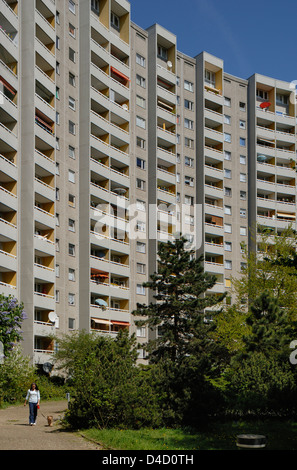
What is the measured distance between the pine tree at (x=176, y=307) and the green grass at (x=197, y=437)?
1122 cm

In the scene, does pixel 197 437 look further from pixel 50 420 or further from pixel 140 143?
pixel 140 143

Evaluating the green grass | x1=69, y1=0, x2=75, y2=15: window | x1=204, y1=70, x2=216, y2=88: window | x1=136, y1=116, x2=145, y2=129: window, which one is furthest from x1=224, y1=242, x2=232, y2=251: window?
the green grass

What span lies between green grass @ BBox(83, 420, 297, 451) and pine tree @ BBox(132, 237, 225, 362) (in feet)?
36.8

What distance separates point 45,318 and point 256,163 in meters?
37.5

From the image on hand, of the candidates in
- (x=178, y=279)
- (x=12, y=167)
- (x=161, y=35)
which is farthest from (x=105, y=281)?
(x=161, y=35)

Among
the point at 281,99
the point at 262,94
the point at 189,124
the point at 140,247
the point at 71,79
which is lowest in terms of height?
the point at 140,247

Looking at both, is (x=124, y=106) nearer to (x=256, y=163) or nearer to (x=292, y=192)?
(x=256, y=163)

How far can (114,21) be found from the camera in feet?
213

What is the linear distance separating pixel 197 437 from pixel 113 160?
1630 inches

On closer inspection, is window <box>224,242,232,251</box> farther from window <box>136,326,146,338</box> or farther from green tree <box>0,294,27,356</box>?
green tree <box>0,294,27,356</box>

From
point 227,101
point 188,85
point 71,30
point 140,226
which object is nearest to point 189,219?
point 140,226

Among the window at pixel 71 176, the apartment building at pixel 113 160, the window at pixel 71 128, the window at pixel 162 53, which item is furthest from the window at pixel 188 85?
the window at pixel 71 176

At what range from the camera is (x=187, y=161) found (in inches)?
2830

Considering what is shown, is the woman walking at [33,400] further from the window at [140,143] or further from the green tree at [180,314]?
the window at [140,143]
